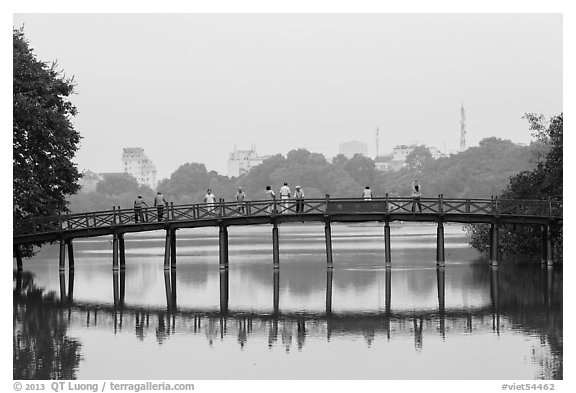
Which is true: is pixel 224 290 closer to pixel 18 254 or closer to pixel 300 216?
pixel 300 216

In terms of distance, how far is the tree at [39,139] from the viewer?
51562mm

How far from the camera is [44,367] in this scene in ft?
91.8

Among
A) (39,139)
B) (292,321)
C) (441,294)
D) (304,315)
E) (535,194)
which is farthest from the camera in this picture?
(535,194)

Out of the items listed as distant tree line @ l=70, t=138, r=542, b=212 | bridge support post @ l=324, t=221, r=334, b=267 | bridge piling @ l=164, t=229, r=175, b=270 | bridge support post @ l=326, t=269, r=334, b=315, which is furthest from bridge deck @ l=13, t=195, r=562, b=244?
distant tree line @ l=70, t=138, r=542, b=212

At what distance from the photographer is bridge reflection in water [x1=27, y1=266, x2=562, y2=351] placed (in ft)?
112

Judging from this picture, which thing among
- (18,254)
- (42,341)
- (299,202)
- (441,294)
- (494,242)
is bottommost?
(42,341)

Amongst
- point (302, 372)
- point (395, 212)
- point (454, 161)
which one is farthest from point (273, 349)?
point (454, 161)

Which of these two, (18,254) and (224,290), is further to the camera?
(18,254)

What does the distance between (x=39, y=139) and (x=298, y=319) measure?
65.2 feet

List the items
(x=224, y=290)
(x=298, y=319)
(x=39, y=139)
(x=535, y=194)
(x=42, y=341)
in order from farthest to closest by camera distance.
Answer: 1. (x=535, y=194)
2. (x=39, y=139)
3. (x=224, y=290)
4. (x=298, y=319)
5. (x=42, y=341)

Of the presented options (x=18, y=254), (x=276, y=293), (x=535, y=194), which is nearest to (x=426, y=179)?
(x=535, y=194)

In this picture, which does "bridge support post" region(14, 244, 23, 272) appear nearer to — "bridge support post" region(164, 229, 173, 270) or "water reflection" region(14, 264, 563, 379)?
"water reflection" region(14, 264, 563, 379)

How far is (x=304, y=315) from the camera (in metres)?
38.0

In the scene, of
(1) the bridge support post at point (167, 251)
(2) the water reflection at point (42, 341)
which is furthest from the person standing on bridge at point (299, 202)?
(2) the water reflection at point (42, 341)
